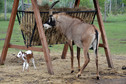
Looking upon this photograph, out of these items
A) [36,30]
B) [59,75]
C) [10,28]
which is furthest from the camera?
[10,28]

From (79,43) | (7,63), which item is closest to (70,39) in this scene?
(79,43)

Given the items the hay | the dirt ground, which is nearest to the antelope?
the dirt ground

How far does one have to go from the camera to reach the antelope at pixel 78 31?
24.6ft

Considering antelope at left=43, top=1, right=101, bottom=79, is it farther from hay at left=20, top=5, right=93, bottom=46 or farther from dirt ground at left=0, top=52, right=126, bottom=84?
hay at left=20, top=5, right=93, bottom=46

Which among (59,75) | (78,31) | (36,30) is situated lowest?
(59,75)

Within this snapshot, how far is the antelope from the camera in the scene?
7.50m

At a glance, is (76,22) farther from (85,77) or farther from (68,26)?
(85,77)

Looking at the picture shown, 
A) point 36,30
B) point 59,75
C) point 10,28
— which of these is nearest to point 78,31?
point 59,75

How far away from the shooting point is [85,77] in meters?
7.54

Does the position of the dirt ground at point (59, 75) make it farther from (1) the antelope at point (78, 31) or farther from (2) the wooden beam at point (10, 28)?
(2) the wooden beam at point (10, 28)

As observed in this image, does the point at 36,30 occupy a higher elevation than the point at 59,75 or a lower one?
higher

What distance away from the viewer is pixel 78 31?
7.81 m

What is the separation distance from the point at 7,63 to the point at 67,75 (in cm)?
294

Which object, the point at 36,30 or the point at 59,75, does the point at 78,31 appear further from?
the point at 36,30
